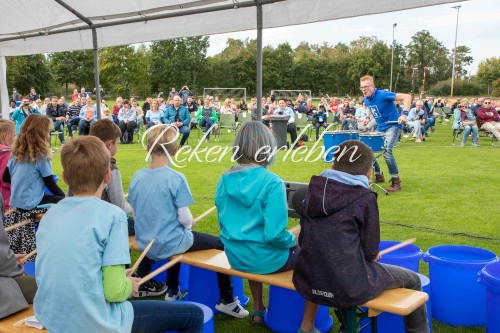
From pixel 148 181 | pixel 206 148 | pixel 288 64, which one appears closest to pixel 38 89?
pixel 288 64

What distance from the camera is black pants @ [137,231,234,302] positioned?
12.6 feet

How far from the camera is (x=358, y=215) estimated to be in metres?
2.78

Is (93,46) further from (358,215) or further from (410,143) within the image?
(410,143)

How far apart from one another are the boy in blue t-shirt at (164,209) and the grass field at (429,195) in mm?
603

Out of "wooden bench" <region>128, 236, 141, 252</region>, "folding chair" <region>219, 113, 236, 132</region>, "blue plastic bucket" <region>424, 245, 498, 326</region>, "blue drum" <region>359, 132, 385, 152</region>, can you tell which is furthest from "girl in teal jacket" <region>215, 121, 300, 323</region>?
"folding chair" <region>219, 113, 236, 132</region>

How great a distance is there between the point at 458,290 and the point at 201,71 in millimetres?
55670

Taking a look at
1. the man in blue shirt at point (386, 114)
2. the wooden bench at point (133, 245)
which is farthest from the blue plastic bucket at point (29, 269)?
the man in blue shirt at point (386, 114)

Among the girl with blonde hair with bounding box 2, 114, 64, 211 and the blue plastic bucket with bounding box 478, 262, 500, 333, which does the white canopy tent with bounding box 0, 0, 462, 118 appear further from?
the blue plastic bucket with bounding box 478, 262, 500, 333

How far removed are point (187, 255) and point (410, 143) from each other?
15399mm

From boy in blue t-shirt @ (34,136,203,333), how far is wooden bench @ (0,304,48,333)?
1.40 feet

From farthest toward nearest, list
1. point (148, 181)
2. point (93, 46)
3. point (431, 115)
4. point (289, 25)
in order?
point (431, 115) < point (93, 46) < point (289, 25) < point (148, 181)

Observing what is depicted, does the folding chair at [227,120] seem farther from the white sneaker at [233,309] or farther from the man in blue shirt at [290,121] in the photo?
the white sneaker at [233,309]

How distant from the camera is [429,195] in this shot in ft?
27.5

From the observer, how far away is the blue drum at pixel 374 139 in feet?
26.3
